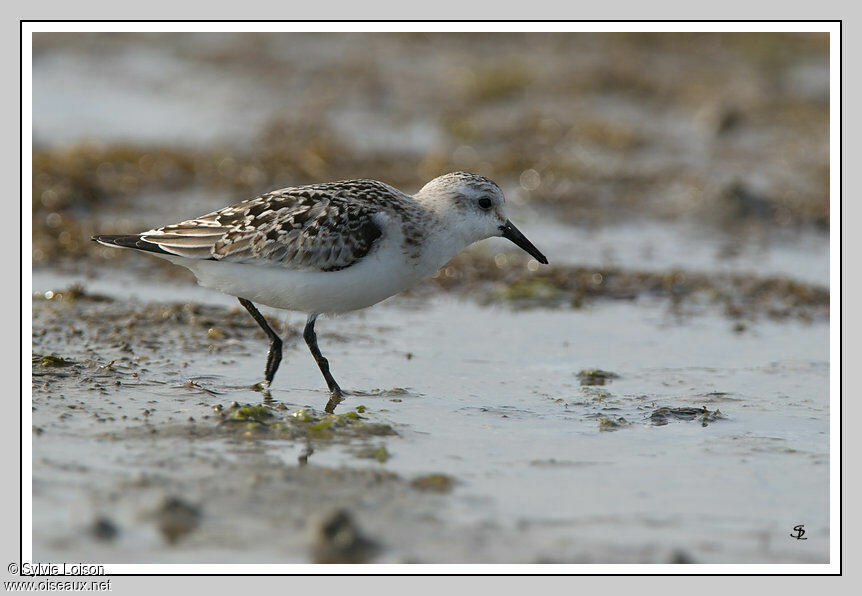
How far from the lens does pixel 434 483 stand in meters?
5.77

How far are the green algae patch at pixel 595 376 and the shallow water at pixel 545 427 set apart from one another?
0.08 m

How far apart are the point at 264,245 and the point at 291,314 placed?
218 centimetres

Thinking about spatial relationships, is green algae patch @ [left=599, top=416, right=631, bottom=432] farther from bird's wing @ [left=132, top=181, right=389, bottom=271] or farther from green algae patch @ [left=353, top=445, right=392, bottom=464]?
bird's wing @ [left=132, top=181, right=389, bottom=271]

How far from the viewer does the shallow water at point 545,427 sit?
5.29 metres

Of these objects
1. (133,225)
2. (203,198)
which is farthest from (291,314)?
(203,198)

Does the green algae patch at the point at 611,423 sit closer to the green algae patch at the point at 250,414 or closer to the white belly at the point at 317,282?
the white belly at the point at 317,282

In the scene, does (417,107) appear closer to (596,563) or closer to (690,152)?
(690,152)

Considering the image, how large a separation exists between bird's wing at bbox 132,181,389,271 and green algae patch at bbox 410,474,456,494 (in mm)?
1635

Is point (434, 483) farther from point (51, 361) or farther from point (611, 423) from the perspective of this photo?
Result: point (51, 361)

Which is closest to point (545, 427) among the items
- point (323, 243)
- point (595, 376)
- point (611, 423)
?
point (611, 423)

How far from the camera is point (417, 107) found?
52.9 ft

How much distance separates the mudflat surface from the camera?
5355mm

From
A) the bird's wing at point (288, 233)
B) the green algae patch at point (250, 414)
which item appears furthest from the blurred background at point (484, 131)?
the green algae patch at point (250, 414)

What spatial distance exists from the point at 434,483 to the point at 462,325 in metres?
3.44
